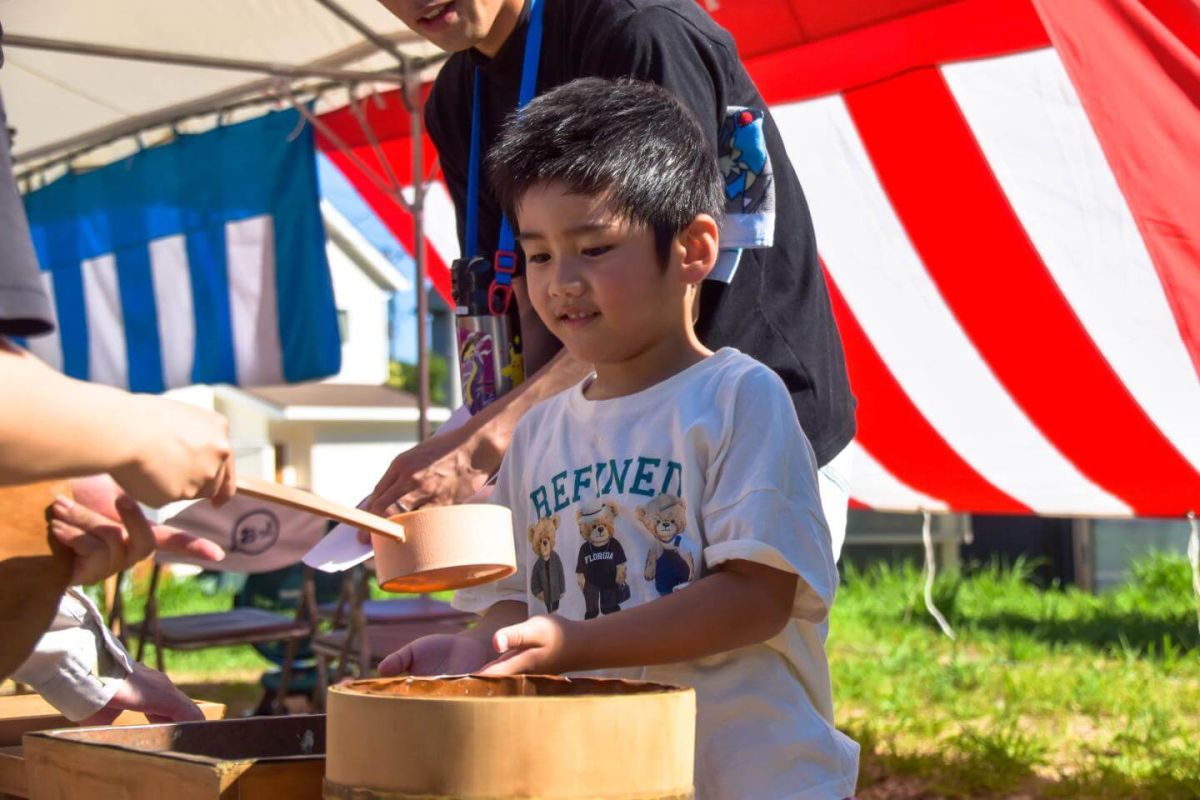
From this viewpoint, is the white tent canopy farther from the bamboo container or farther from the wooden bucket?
the wooden bucket

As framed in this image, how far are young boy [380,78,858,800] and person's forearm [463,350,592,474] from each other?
0.34 feet

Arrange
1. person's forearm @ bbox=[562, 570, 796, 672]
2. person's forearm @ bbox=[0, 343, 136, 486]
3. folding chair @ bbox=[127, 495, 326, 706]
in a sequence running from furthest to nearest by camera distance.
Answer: folding chair @ bbox=[127, 495, 326, 706] < person's forearm @ bbox=[562, 570, 796, 672] < person's forearm @ bbox=[0, 343, 136, 486]

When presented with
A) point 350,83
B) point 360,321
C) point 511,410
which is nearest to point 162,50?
point 350,83

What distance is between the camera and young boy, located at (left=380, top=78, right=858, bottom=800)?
55.1 inches

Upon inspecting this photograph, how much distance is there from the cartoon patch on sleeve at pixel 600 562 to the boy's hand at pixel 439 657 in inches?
5.0

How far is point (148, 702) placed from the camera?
1983 millimetres

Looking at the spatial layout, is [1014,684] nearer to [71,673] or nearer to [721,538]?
[71,673]

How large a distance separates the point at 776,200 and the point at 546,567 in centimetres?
59

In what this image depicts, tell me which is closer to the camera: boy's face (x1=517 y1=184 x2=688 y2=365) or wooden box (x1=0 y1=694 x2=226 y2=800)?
boy's face (x1=517 y1=184 x2=688 y2=365)

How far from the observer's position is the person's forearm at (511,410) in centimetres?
181

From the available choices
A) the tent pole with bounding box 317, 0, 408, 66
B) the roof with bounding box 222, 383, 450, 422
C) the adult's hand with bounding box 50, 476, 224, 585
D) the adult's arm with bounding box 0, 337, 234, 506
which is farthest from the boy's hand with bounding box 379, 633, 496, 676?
the roof with bounding box 222, 383, 450, 422

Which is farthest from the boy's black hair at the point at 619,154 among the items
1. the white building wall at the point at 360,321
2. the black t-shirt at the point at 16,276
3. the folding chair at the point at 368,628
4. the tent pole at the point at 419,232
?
the white building wall at the point at 360,321

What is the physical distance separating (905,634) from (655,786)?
651 cm

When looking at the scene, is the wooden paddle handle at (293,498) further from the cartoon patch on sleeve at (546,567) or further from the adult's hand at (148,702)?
the adult's hand at (148,702)
